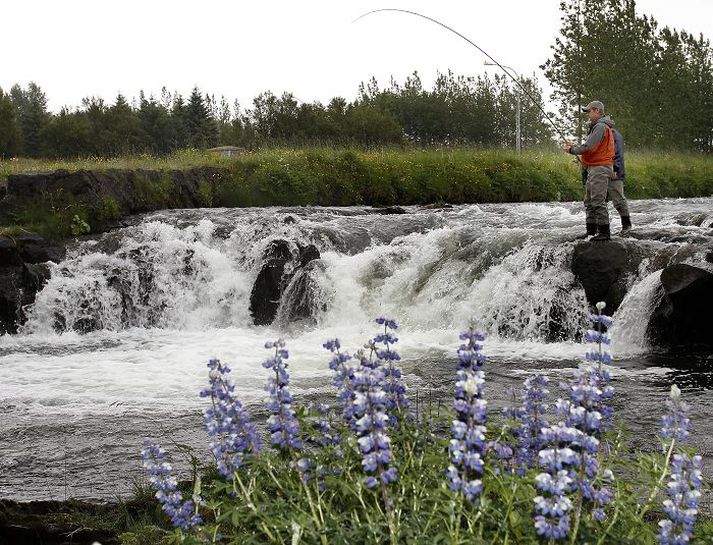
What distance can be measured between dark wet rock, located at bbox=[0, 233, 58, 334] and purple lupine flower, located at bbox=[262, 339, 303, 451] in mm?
11868

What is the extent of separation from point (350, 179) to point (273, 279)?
30.5 ft

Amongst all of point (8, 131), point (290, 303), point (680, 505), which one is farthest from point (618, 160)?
point (8, 131)

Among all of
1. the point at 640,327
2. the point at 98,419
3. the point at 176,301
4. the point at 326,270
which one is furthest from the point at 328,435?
the point at 176,301

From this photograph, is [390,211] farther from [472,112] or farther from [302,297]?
[472,112]

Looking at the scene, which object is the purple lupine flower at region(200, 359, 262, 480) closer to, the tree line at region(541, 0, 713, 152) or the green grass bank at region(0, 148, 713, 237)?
the green grass bank at region(0, 148, 713, 237)

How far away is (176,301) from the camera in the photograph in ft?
48.2

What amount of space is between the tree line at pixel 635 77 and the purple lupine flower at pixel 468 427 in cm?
4286

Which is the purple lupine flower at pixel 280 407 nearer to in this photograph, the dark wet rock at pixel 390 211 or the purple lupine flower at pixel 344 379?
the purple lupine flower at pixel 344 379

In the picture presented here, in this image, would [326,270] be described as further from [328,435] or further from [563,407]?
[563,407]

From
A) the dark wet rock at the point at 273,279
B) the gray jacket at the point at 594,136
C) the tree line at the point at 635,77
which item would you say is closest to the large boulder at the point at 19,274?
the dark wet rock at the point at 273,279

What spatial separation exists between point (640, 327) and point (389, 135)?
4331 centimetres

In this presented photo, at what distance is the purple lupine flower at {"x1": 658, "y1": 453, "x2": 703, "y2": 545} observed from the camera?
104 inches

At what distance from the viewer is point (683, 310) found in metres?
10.2

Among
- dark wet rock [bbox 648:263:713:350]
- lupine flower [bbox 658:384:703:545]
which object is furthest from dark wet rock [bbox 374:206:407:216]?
lupine flower [bbox 658:384:703:545]
